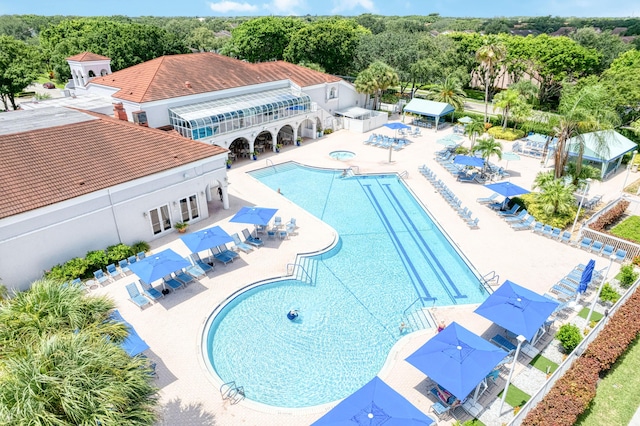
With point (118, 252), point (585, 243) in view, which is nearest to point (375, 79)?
point (585, 243)

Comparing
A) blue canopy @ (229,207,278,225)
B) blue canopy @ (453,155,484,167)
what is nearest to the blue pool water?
blue canopy @ (229,207,278,225)

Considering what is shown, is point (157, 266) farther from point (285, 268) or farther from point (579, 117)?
point (579, 117)

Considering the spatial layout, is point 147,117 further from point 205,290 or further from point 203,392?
point 203,392

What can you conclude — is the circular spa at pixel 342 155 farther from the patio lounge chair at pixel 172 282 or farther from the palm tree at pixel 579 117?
the patio lounge chair at pixel 172 282

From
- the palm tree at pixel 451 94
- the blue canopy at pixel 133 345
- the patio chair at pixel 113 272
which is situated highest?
the palm tree at pixel 451 94

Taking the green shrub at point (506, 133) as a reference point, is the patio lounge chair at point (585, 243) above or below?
below

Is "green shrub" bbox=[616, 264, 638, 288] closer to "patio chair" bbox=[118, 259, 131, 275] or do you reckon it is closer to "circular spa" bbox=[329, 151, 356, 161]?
"circular spa" bbox=[329, 151, 356, 161]

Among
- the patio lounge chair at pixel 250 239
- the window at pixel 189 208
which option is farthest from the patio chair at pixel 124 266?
the patio lounge chair at pixel 250 239
